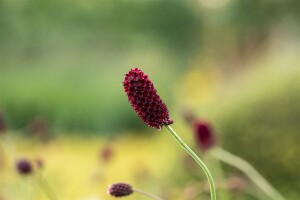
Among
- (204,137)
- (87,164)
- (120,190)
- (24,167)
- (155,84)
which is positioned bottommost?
(120,190)

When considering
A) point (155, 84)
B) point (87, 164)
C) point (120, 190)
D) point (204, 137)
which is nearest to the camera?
point (120, 190)

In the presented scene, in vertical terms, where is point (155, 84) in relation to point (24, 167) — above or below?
above

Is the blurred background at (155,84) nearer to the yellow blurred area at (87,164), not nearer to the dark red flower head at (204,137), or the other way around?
the yellow blurred area at (87,164)

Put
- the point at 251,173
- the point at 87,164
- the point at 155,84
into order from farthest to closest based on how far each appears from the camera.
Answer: the point at 155,84 < the point at 87,164 < the point at 251,173

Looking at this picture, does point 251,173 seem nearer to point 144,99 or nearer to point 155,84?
point 144,99

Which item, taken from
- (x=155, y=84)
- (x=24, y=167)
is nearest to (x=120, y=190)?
(x=24, y=167)

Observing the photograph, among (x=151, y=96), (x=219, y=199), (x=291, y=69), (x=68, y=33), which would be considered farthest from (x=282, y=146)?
(x=68, y=33)
